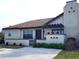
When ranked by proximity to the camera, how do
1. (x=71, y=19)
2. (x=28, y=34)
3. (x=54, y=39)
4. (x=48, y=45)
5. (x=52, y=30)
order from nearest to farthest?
(x=48, y=45)
(x=54, y=39)
(x=71, y=19)
(x=52, y=30)
(x=28, y=34)

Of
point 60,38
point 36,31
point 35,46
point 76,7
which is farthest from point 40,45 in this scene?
point 76,7

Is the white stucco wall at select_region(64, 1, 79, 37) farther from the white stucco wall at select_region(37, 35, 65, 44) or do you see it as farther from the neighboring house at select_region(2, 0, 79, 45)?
the white stucco wall at select_region(37, 35, 65, 44)

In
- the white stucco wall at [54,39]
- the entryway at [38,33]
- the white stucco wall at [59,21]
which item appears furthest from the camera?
the entryway at [38,33]

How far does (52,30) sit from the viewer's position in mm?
27859

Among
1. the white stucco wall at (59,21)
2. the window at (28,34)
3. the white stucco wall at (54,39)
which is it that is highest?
the white stucco wall at (59,21)

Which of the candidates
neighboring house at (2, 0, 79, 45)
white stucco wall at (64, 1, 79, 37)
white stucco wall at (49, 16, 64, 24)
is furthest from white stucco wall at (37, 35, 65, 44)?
white stucco wall at (49, 16, 64, 24)

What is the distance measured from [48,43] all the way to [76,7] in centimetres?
614

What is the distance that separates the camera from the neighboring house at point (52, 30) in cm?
2558

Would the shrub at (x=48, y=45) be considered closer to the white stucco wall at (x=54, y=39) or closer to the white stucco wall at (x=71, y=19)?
the white stucco wall at (x=54, y=39)

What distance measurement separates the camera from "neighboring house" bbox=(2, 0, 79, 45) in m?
25.6

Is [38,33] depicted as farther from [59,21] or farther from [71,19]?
[71,19]

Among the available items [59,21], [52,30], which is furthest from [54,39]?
[59,21]

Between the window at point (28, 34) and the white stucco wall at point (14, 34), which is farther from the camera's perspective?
the white stucco wall at point (14, 34)

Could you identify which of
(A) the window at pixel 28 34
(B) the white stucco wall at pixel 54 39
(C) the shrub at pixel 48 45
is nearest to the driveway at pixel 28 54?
(C) the shrub at pixel 48 45
